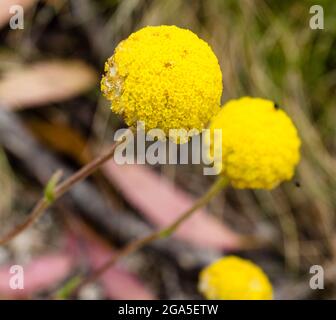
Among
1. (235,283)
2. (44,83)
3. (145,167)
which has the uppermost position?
(44,83)

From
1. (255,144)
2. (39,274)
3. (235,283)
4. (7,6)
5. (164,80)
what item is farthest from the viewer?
(7,6)

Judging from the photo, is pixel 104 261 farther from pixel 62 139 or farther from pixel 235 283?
pixel 235 283

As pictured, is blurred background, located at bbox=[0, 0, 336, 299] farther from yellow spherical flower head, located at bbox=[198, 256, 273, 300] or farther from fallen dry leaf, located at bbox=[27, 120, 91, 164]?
yellow spherical flower head, located at bbox=[198, 256, 273, 300]

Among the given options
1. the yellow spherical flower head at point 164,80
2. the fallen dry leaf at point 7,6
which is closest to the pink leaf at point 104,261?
the fallen dry leaf at point 7,6

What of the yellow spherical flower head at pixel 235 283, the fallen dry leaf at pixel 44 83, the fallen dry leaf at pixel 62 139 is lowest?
the yellow spherical flower head at pixel 235 283

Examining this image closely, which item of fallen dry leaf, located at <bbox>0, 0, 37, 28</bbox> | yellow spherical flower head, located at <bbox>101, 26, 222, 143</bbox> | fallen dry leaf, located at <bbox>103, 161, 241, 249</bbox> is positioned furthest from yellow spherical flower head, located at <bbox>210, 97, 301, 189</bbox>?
fallen dry leaf, located at <bbox>0, 0, 37, 28</bbox>

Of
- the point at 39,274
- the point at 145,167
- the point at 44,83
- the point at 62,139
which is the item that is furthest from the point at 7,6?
the point at 39,274

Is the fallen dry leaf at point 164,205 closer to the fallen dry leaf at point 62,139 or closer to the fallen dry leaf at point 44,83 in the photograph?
the fallen dry leaf at point 62,139
